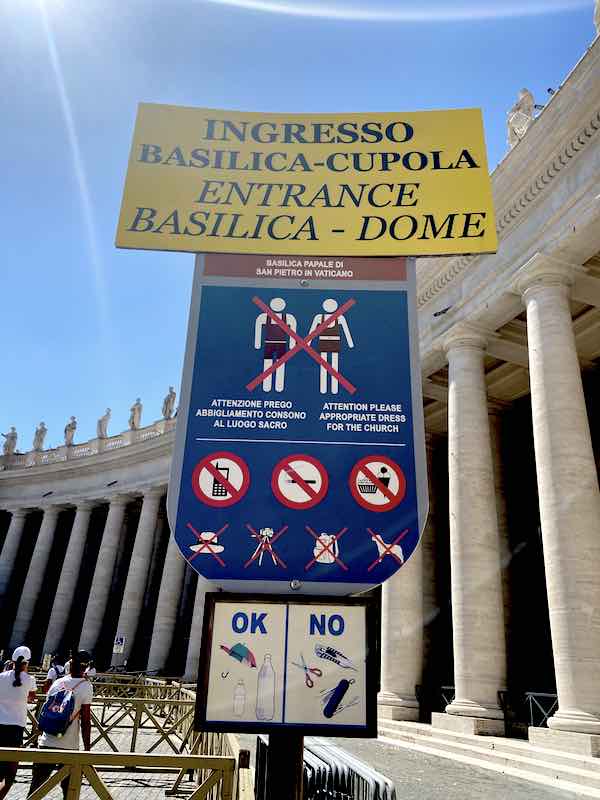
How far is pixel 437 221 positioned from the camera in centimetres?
518

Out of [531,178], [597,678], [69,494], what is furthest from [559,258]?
[69,494]

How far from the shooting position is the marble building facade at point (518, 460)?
698 inches

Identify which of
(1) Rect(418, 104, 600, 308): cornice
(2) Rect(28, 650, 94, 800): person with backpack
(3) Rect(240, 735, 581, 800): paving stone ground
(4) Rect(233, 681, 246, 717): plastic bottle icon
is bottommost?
(3) Rect(240, 735, 581, 800): paving stone ground

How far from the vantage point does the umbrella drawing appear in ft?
12.5

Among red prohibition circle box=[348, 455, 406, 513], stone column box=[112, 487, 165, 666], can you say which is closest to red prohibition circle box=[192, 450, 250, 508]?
red prohibition circle box=[348, 455, 406, 513]

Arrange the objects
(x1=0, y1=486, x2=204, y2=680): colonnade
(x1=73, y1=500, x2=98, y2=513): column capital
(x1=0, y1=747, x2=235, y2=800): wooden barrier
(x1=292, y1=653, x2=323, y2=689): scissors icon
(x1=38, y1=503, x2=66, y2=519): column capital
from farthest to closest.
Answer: (x1=38, y1=503, x2=66, y2=519): column capital < (x1=73, y1=500, x2=98, y2=513): column capital < (x1=0, y1=486, x2=204, y2=680): colonnade < (x1=0, y1=747, x2=235, y2=800): wooden barrier < (x1=292, y1=653, x2=323, y2=689): scissors icon

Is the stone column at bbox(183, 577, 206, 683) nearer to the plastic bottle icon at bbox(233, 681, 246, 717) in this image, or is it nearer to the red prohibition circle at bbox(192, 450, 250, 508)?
the red prohibition circle at bbox(192, 450, 250, 508)

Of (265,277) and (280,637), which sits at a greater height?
(265,277)

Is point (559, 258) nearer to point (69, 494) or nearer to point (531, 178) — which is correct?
point (531, 178)

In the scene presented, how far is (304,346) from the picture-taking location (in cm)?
471

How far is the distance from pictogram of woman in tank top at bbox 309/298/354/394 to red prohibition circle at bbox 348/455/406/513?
59 centimetres

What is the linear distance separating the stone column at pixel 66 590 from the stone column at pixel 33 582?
9.32 feet

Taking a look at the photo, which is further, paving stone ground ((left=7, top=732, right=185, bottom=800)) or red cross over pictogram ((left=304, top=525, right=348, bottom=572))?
paving stone ground ((left=7, top=732, right=185, bottom=800))

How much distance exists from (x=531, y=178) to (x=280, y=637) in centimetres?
2121
